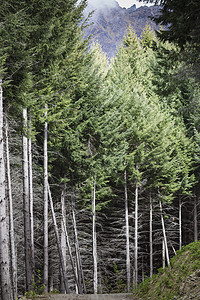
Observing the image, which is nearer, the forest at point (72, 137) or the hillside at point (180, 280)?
the hillside at point (180, 280)

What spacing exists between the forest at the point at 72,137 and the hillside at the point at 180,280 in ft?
9.90

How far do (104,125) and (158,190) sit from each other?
7174 mm

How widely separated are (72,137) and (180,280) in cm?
768

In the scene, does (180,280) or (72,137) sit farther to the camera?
(72,137)

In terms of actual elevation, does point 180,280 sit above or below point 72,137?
below

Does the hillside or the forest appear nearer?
the hillside

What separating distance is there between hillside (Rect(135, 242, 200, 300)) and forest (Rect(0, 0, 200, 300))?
3.02m

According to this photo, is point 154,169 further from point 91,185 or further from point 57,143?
point 57,143

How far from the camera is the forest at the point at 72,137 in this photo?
6.89 meters

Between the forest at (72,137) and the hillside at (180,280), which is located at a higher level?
the forest at (72,137)

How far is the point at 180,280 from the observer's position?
5766 mm

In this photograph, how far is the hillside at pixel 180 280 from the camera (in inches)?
204

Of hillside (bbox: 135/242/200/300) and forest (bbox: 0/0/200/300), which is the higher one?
forest (bbox: 0/0/200/300)

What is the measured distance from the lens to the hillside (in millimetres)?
5191
